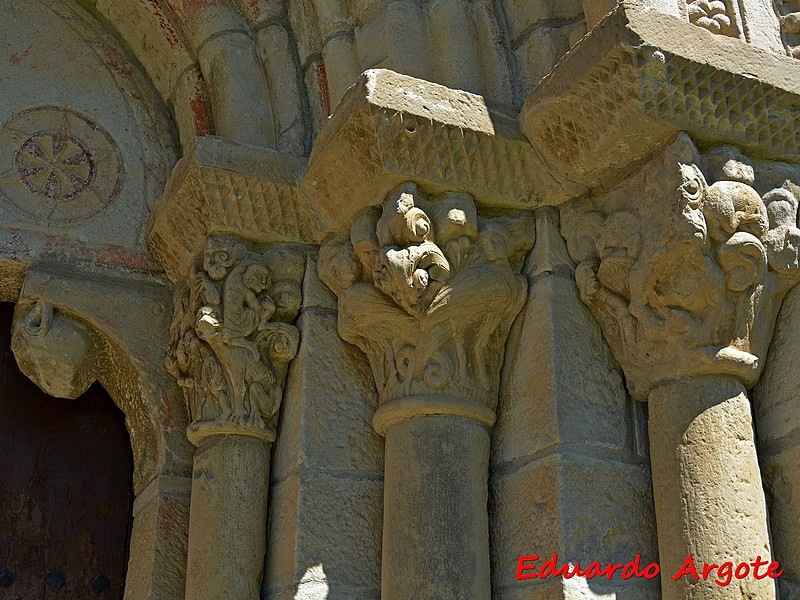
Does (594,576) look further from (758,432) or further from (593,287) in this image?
(593,287)

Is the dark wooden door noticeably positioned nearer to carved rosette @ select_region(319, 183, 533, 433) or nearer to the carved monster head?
the carved monster head

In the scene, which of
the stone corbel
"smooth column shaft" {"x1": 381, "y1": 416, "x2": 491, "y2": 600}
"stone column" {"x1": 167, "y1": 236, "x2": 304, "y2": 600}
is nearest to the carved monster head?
the stone corbel

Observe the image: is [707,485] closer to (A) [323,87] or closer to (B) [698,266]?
(B) [698,266]

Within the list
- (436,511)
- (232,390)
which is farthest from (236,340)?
(436,511)

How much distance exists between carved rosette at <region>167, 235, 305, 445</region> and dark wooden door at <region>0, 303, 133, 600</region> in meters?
0.41

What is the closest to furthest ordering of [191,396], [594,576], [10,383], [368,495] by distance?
[594,576] < [368,495] < [191,396] < [10,383]

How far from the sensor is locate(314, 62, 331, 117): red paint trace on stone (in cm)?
269

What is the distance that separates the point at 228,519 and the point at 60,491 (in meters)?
0.61

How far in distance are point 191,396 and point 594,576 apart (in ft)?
3.48

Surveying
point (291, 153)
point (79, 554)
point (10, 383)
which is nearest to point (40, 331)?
point (10, 383)

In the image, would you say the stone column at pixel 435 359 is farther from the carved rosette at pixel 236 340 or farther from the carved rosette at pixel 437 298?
the carved rosette at pixel 236 340

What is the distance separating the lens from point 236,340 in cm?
251

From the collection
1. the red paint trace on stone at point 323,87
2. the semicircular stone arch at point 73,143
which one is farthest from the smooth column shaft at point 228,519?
the red paint trace on stone at point 323,87

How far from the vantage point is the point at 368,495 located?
241cm
